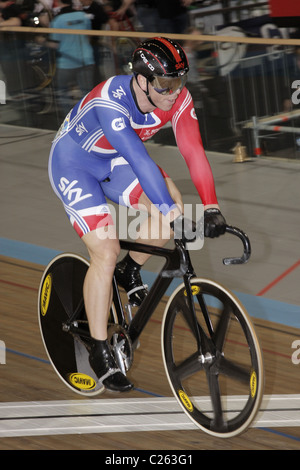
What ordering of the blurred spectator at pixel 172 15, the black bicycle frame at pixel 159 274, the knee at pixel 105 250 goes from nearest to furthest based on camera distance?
the black bicycle frame at pixel 159 274
the knee at pixel 105 250
the blurred spectator at pixel 172 15

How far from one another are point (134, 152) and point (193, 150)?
25 cm

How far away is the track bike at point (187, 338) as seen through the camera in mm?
2832

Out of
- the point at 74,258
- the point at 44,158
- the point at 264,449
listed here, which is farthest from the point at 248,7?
the point at 264,449

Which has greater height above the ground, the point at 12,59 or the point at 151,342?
the point at 12,59

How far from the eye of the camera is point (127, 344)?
320cm

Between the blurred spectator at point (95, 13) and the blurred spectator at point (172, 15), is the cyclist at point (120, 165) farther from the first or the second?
the blurred spectator at point (95, 13)

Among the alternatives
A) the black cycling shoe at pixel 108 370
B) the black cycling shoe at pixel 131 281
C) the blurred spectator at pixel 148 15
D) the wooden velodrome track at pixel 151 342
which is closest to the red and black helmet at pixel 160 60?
the black cycling shoe at pixel 131 281

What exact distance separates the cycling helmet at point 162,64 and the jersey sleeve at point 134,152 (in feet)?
0.55

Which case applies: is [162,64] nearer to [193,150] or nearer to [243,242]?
[193,150]

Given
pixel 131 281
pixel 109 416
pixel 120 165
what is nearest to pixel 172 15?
pixel 120 165

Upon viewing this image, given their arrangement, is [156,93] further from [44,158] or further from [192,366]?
[44,158]

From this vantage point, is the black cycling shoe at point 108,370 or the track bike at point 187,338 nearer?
the track bike at point 187,338

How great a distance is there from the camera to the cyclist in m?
2.80

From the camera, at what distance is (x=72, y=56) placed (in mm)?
7422
